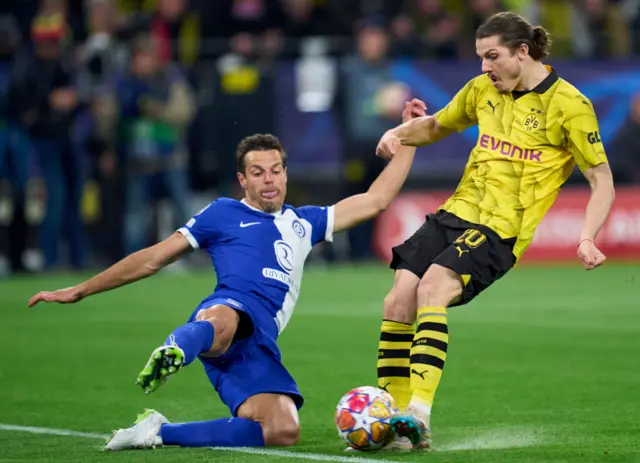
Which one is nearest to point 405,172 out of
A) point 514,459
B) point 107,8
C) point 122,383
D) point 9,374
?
point 514,459

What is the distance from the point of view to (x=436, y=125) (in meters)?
7.61

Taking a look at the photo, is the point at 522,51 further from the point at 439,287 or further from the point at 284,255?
the point at 284,255

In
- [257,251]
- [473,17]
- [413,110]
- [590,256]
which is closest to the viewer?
[590,256]

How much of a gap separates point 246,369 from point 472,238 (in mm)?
1345

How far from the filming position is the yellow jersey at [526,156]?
6992 millimetres

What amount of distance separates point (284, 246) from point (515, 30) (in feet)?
5.46

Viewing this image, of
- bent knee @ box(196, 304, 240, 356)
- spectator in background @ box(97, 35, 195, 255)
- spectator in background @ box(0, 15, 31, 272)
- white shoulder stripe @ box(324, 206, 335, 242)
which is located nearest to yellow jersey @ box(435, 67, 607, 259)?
white shoulder stripe @ box(324, 206, 335, 242)

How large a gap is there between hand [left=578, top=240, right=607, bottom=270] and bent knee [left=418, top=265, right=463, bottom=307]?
646mm

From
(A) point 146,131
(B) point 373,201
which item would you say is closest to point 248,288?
(B) point 373,201

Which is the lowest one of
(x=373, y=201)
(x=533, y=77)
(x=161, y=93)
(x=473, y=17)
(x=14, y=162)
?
(x=14, y=162)

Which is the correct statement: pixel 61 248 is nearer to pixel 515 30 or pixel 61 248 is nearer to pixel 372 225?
pixel 372 225

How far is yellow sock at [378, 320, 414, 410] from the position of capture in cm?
709

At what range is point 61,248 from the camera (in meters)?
19.2

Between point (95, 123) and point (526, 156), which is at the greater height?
A: point (526, 156)
